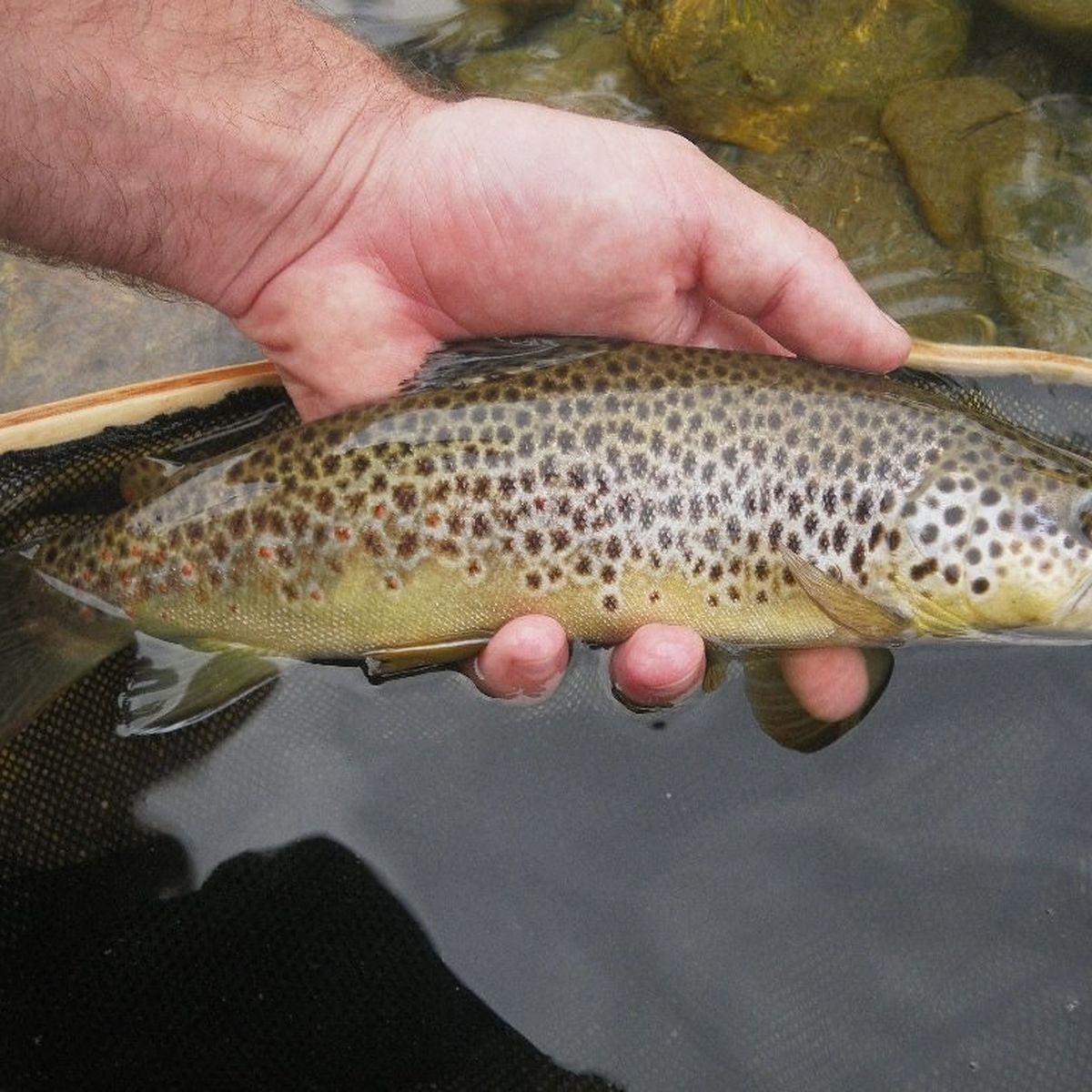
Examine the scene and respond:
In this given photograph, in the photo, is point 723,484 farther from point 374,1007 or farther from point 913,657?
point 374,1007

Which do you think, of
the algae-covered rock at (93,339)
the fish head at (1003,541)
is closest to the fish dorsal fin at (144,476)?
the algae-covered rock at (93,339)

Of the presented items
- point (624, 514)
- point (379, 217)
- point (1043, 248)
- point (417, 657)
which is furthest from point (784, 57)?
point (417, 657)

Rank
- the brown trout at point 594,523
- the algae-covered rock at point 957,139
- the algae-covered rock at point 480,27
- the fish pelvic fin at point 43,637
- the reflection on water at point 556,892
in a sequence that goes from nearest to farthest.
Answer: the reflection on water at point 556,892 → the brown trout at point 594,523 → the fish pelvic fin at point 43,637 → the algae-covered rock at point 957,139 → the algae-covered rock at point 480,27

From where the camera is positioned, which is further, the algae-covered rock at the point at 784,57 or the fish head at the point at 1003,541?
the algae-covered rock at the point at 784,57

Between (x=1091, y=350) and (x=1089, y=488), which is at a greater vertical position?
(x=1089, y=488)

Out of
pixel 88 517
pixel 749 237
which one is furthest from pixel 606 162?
pixel 88 517

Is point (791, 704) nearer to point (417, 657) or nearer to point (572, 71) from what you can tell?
point (417, 657)

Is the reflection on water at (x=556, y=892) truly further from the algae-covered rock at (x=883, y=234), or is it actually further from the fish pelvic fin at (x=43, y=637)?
the algae-covered rock at (x=883, y=234)
